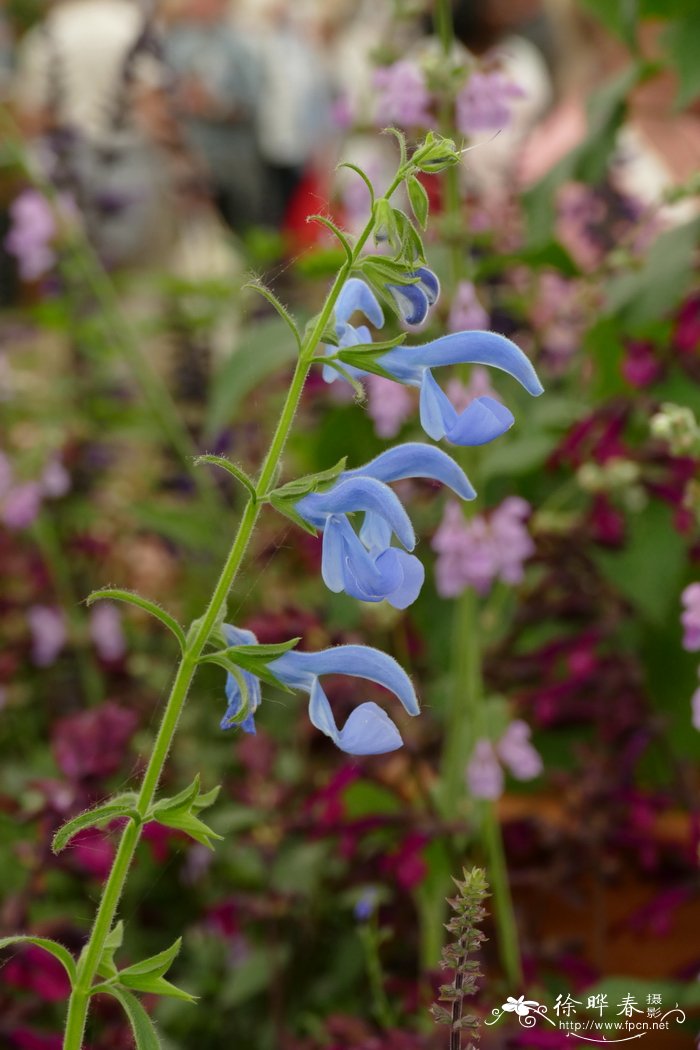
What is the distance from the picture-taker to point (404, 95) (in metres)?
0.98

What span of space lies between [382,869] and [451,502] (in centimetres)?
25

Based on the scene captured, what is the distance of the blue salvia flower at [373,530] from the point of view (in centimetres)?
45

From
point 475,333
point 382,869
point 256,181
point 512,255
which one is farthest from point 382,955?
point 256,181

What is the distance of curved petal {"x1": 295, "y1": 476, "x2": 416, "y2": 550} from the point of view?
0.47 m

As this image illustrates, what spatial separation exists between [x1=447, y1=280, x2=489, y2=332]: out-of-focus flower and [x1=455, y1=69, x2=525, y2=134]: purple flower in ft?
0.41

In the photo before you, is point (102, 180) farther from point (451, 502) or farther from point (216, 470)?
point (451, 502)

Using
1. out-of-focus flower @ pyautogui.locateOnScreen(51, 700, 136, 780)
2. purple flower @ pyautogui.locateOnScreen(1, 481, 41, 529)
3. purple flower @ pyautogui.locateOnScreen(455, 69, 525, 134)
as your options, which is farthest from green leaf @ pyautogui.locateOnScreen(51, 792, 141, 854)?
purple flower @ pyautogui.locateOnScreen(1, 481, 41, 529)

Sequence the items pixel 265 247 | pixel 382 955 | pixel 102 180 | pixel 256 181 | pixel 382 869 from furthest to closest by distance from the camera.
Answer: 1. pixel 256 181
2. pixel 102 180
3. pixel 265 247
4. pixel 382 955
5. pixel 382 869

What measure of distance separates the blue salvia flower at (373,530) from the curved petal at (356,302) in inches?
2.2

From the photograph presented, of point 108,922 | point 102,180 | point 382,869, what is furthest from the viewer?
point 102,180

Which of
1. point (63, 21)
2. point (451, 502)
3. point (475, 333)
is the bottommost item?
point (475, 333)

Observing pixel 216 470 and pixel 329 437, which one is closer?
pixel 329 437

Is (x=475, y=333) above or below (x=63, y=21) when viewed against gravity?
below

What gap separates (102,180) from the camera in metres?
1.53
